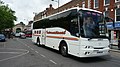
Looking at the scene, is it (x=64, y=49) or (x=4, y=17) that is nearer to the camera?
(x=64, y=49)

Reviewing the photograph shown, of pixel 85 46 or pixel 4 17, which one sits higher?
pixel 4 17

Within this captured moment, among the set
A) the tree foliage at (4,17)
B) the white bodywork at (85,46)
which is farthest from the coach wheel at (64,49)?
the tree foliage at (4,17)

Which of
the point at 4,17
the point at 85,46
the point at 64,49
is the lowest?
the point at 64,49

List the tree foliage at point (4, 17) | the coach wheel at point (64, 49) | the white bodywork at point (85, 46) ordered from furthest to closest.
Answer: the tree foliage at point (4, 17) < the coach wheel at point (64, 49) < the white bodywork at point (85, 46)

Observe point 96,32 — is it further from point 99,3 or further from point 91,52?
point 99,3

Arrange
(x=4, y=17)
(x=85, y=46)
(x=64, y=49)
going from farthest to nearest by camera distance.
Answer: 1. (x=4, y=17)
2. (x=64, y=49)
3. (x=85, y=46)

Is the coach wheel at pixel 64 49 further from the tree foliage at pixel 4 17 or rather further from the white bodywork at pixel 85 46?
the tree foliage at pixel 4 17

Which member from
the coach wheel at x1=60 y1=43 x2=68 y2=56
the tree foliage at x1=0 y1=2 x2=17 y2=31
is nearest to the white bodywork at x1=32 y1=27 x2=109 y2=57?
the coach wheel at x1=60 y1=43 x2=68 y2=56

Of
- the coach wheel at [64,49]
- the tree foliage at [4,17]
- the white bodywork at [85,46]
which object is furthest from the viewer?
the tree foliage at [4,17]

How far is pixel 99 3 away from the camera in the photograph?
3022 centimetres

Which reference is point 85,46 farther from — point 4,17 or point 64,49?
point 4,17

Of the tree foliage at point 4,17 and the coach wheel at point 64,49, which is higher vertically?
the tree foliage at point 4,17

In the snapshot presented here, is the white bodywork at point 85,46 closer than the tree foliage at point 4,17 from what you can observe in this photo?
Yes

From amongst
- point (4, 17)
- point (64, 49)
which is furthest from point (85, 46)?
point (4, 17)
